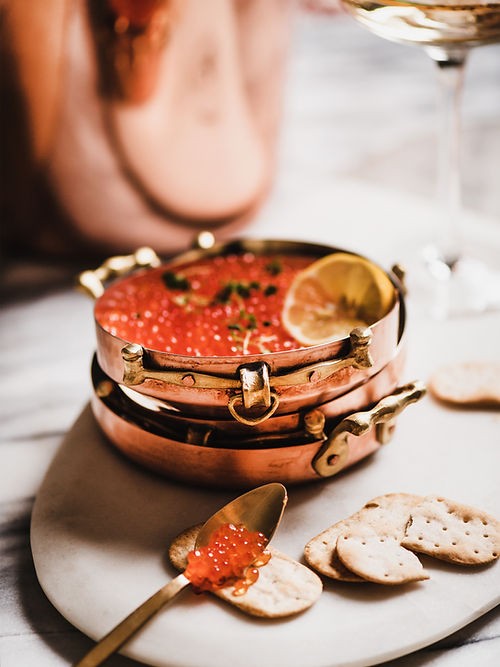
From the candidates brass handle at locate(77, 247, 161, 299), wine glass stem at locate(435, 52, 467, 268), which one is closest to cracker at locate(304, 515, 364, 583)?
brass handle at locate(77, 247, 161, 299)

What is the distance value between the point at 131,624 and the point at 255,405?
0.21 meters

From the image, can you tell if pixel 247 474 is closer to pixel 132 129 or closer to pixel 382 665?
pixel 382 665

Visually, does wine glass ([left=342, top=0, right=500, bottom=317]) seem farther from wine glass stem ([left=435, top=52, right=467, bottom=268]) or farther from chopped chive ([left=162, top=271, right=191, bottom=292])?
chopped chive ([left=162, top=271, right=191, bottom=292])

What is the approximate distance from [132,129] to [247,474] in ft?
1.90

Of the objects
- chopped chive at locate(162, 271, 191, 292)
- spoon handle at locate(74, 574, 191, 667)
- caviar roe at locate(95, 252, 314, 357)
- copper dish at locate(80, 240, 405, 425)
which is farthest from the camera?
chopped chive at locate(162, 271, 191, 292)

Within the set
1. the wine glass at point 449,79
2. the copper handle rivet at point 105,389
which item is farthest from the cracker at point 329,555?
the wine glass at point 449,79

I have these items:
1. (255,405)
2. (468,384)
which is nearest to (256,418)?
(255,405)

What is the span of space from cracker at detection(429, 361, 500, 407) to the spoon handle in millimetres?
415

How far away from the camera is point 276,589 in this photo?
2.21ft

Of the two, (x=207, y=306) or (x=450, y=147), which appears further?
(x=450, y=147)

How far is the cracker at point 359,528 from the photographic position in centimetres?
69

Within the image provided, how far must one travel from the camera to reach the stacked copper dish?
73 cm

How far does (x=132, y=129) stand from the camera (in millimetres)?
1133

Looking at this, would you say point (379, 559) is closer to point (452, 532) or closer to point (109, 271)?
point (452, 532)
